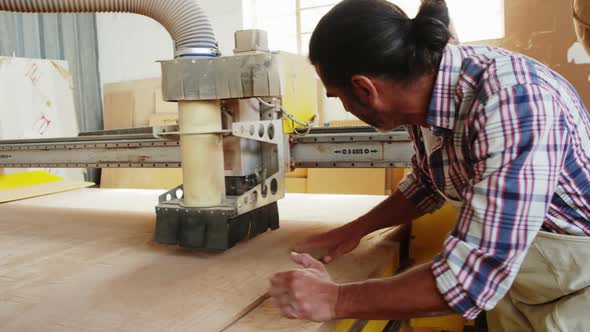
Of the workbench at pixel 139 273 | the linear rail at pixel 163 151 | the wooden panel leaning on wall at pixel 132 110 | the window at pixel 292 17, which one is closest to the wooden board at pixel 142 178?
the wooden panel leaning on wall at pixel 132 110

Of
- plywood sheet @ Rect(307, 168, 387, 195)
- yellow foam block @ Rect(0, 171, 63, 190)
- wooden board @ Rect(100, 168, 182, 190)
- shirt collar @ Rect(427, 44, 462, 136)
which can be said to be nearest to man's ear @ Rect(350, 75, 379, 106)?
shirt collar @ Rect(427, 44, 462, 136)

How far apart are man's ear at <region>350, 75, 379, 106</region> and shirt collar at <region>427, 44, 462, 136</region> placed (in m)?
0.10

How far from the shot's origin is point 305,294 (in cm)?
79

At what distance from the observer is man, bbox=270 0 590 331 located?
673 millimetres

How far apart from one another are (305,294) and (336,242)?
0.41 meters

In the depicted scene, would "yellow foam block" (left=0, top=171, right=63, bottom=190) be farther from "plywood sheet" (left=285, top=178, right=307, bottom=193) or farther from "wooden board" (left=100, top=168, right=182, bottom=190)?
"plywood sheet" (left=285, top=178, right=307, bottom=193)

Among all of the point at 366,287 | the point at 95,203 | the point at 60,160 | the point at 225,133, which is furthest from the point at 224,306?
the point at 95,203

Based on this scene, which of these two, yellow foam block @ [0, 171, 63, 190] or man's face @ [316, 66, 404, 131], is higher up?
man's face @ [316, 66, 404, 131]

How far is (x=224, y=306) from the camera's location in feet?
2.84

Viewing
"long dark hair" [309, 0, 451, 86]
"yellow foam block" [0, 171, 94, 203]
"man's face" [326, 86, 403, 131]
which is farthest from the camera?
"yellow foam block" [0, 171, 94, 203]

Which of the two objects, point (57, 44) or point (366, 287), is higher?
point (57, 44)

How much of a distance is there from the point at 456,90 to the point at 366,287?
372 mm

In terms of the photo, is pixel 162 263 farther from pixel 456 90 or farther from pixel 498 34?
pixel 498 34

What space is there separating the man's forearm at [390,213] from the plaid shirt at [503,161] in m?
0.47
